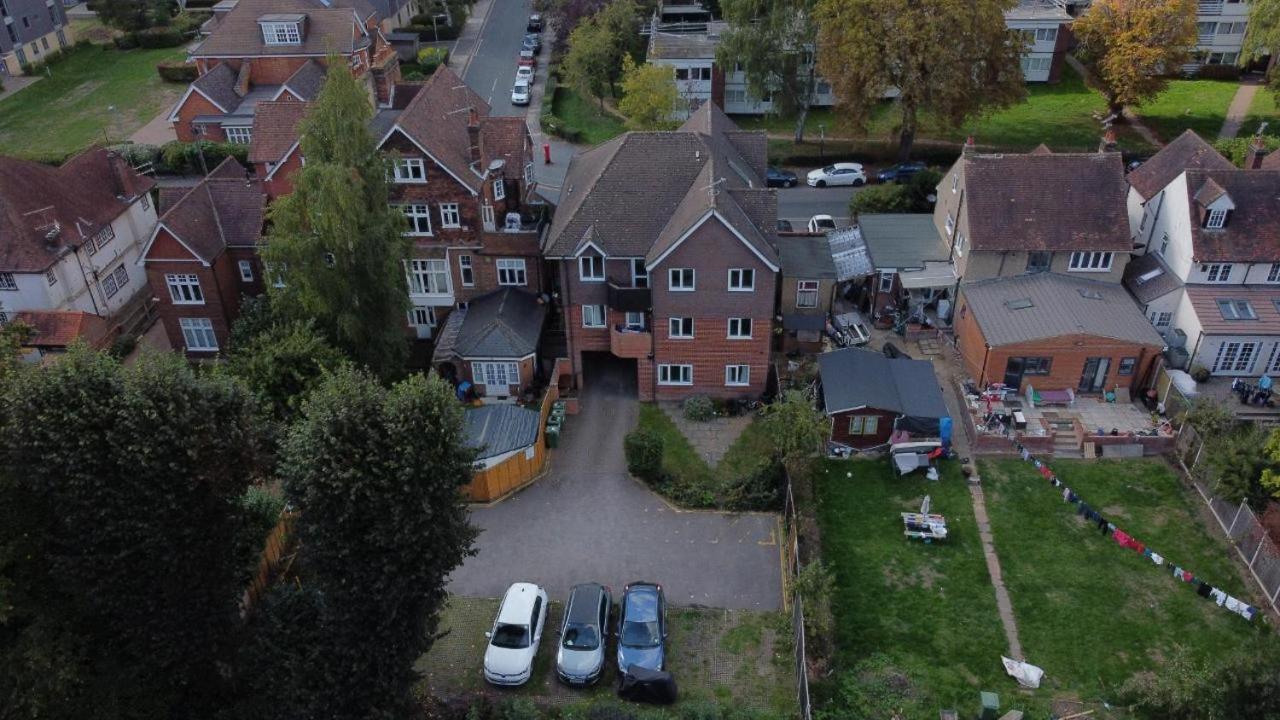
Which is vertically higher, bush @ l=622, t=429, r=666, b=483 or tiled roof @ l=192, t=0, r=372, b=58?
tiled roof @ l=192, t=0, r=372, b=58

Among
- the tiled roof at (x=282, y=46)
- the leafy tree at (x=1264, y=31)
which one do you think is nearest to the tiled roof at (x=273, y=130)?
the tiled roof at (x=282, y=46)

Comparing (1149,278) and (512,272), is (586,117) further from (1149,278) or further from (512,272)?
(1149,278)

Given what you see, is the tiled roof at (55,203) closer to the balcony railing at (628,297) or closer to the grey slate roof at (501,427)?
the grey slate roof at (501,427)

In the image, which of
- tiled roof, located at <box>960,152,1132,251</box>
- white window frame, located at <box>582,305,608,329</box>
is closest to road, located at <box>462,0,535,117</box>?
white window frame, located at <box>582,305,608,329</box>

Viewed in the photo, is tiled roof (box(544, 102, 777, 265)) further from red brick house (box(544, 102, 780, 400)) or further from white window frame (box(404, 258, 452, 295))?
white window frame (box(404, 258, 452, 295))

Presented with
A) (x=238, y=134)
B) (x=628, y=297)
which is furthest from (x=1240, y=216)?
(x=238, y=134)

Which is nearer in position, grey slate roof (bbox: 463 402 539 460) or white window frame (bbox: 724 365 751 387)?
grey slate roof (bbox: 463 402 539 460)
